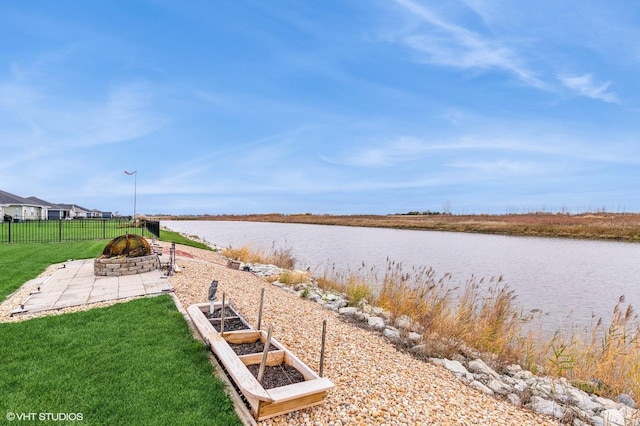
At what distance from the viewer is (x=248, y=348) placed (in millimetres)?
4109

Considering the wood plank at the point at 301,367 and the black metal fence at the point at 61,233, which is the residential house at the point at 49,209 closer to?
the black metal fence at the point at 61,233

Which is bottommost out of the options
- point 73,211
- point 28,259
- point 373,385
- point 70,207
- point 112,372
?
point 373,385

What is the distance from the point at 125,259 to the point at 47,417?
5.77 m

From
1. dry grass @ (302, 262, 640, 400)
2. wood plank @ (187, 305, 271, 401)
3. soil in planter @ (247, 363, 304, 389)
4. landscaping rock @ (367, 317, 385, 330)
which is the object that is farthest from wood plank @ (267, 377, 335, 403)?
landscaping rock @ (367, 317, 385, 330)

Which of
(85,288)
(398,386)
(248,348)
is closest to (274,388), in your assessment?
(248,348)

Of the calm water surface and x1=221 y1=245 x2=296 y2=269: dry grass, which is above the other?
x1=221 y1=245 x2=296 y2=269: dry grass

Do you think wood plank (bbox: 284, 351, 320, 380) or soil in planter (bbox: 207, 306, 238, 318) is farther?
soil in planter (bbox: 207, 306, 238, 318)

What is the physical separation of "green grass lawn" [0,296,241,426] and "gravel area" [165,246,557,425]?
85cm

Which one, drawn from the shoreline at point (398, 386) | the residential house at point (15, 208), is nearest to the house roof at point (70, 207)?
the residential house at point (15, 208)

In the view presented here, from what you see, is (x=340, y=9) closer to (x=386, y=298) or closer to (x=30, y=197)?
(x=386, y=298)

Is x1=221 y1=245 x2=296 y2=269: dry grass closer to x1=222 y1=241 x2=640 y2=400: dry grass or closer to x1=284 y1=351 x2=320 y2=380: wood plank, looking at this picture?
x1=222 y1=241 x2=640 y2=400: dry grass

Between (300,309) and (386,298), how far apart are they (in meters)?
2.44

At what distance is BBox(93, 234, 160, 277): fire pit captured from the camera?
26.1 ft

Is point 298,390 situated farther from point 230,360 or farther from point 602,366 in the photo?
point 602,366
